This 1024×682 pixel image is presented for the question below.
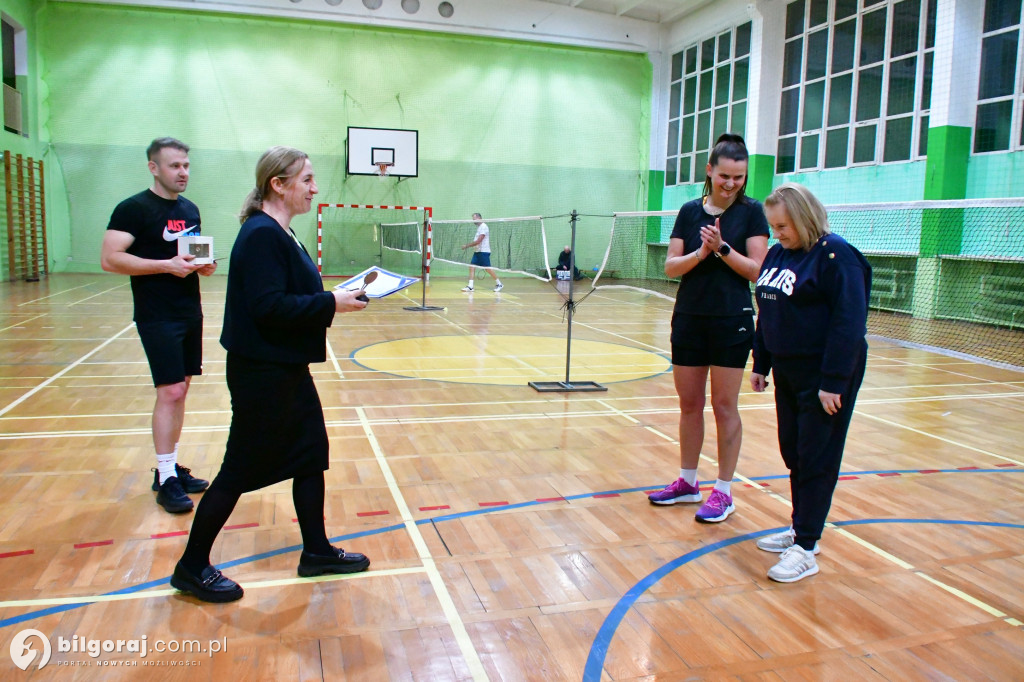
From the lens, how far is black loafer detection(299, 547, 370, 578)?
3055 mm

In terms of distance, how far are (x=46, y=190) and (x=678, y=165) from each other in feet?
52.3

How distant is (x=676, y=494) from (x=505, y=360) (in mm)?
4391

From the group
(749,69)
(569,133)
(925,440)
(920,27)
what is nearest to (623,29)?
(569,133)

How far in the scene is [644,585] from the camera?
307 centimetres

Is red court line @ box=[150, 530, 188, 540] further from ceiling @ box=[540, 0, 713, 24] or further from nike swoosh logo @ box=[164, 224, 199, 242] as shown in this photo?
ceiling @ box=[540, 0, 713, 24]

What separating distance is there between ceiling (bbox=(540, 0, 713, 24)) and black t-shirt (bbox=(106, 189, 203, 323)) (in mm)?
18550

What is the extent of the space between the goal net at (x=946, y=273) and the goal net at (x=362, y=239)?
29.5ft

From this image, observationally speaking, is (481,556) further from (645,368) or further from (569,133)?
(569,133)

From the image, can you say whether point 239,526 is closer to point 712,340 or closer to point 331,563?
point 331,563

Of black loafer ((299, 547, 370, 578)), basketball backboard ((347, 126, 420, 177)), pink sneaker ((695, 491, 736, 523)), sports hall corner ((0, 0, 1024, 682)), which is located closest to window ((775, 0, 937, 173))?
sports hall corner ((0, 0, 1024, 682))

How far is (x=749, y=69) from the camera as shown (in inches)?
686

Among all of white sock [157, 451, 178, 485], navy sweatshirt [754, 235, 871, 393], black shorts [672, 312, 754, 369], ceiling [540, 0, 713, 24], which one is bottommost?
white sock [157, 451, 178, 485]

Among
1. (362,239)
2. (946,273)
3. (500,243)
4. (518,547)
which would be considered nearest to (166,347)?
(518,547)

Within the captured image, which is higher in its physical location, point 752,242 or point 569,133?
point 569,133
